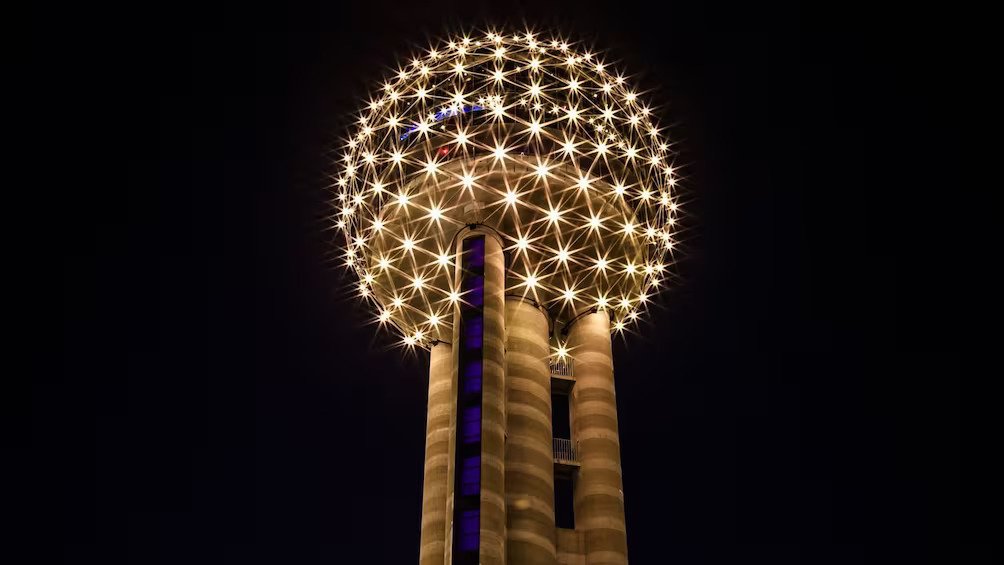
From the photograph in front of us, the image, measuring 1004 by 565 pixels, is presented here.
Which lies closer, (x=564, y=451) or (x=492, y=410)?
(x=492, y=410)

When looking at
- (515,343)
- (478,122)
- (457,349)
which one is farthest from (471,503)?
(478,122)

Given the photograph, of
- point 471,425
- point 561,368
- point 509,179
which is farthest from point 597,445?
A: point 509,179

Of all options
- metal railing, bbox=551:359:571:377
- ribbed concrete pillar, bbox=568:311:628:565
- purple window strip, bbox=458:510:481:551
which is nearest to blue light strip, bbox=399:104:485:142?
ribbed concrete pillar, bbox=568:311:628:565

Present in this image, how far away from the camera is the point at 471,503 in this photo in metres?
49.8

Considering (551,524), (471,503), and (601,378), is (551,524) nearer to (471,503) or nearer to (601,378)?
(471,503)

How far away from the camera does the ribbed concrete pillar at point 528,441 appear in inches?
2133

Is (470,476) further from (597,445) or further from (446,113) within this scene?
(446,113)

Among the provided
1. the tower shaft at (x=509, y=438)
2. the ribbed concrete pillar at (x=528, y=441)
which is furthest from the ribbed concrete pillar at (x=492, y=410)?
the ribbed concrete pillar at (x=528, y=441)

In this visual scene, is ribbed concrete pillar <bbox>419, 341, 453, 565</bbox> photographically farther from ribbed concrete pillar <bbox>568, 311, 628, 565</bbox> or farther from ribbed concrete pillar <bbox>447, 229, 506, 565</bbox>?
ribbed concrete pillar <bbox>568, 311, 628, 565</bbox>

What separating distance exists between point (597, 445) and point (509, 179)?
18.7 m

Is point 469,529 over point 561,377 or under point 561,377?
under

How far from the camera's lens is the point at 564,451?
6216cm

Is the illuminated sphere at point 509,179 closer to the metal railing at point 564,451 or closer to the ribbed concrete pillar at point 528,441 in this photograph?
the ribbed concrete pillar at point 528,441

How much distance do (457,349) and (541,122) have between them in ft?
57.5
